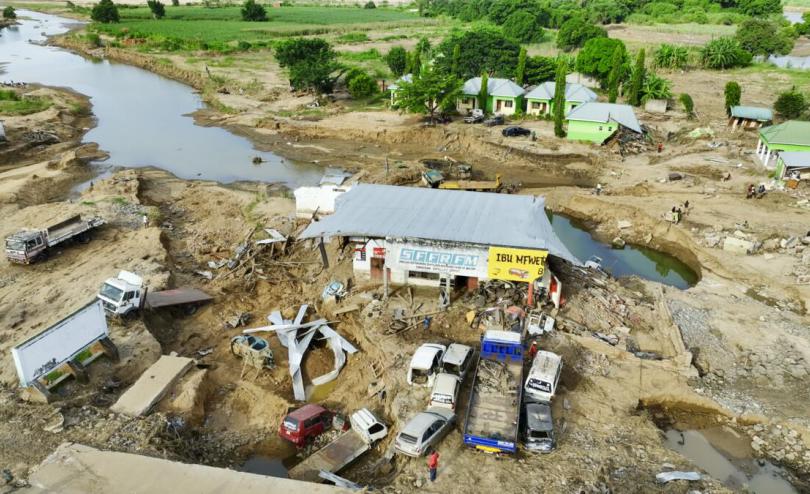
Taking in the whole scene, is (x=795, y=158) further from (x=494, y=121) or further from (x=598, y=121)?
(x=494, y=121)

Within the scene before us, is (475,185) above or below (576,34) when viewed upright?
below

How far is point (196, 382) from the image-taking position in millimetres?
19031

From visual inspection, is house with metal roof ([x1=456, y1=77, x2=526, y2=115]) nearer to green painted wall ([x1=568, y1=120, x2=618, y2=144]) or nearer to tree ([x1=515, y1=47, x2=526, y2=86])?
tree ([x1=515, y1=47, x2=526, y2=86])

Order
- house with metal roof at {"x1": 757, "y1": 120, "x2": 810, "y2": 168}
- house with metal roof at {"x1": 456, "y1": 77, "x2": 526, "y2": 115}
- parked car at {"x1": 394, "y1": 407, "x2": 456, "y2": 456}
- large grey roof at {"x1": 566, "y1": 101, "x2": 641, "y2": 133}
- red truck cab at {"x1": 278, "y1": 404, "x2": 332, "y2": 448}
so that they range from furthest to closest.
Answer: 1. house with metal roof at {"x1": 456, "y1": 77, "x2": 526, "y2": 115}
2. large grey roof at {"x1": 566, "y1": 101, "x2": 641, "y2": 133}
3. house with metal roof at {"x1": 757, "y1": 120, "x2": 810, "y2": 168}
4. red truck cab at {"x1": 278, "y1": 404, "x2": 332, "y2": 448}
5. parked car at {"x1": 394, "y1": 407, "x2": 456, "y2": 456}

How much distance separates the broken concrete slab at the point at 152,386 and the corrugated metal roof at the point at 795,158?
126 feet

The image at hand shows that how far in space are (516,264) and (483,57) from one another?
157ft

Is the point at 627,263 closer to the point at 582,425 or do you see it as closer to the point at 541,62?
the point at 582,425

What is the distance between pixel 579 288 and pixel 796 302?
33.7 feet

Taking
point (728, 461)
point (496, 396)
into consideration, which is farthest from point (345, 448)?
point (728, 461)

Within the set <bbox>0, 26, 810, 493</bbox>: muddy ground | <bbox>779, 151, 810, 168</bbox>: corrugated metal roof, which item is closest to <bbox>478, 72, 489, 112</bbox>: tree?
<bbox>0, 26, 810, 493</bbox>: muddy ground

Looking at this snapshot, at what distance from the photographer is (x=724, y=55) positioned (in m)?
71.9

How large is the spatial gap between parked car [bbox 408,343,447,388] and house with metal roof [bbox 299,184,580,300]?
4393 mm

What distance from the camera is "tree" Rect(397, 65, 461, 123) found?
51.2 metres

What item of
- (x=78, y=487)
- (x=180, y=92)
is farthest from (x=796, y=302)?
(x=180, y=92)
